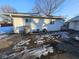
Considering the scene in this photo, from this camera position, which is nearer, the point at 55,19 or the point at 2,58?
the point at 2,58

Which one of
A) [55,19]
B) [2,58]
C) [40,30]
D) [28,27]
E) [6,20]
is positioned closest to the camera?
[2,58]

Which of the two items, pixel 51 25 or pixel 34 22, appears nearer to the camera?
pixel 34 22

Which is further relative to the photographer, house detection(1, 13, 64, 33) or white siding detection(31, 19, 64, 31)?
white siding detection(31, 19, 64, 31)

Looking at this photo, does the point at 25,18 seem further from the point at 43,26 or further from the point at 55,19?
the point at 55,19

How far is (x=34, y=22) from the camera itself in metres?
18.5

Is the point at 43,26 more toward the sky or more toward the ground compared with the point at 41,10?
more toward the ground

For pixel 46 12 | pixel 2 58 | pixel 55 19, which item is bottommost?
pixel 2 58

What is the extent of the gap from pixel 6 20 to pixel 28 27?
405 inches

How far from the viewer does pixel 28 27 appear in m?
17.4

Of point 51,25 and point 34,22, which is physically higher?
point 34,22

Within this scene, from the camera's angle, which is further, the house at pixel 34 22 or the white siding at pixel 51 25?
the white siding at pixel 51 25

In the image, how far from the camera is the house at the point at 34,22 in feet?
57.1

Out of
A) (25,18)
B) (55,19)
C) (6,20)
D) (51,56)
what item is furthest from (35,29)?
(51,56)

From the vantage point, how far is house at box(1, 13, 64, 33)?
17391 millimetres
